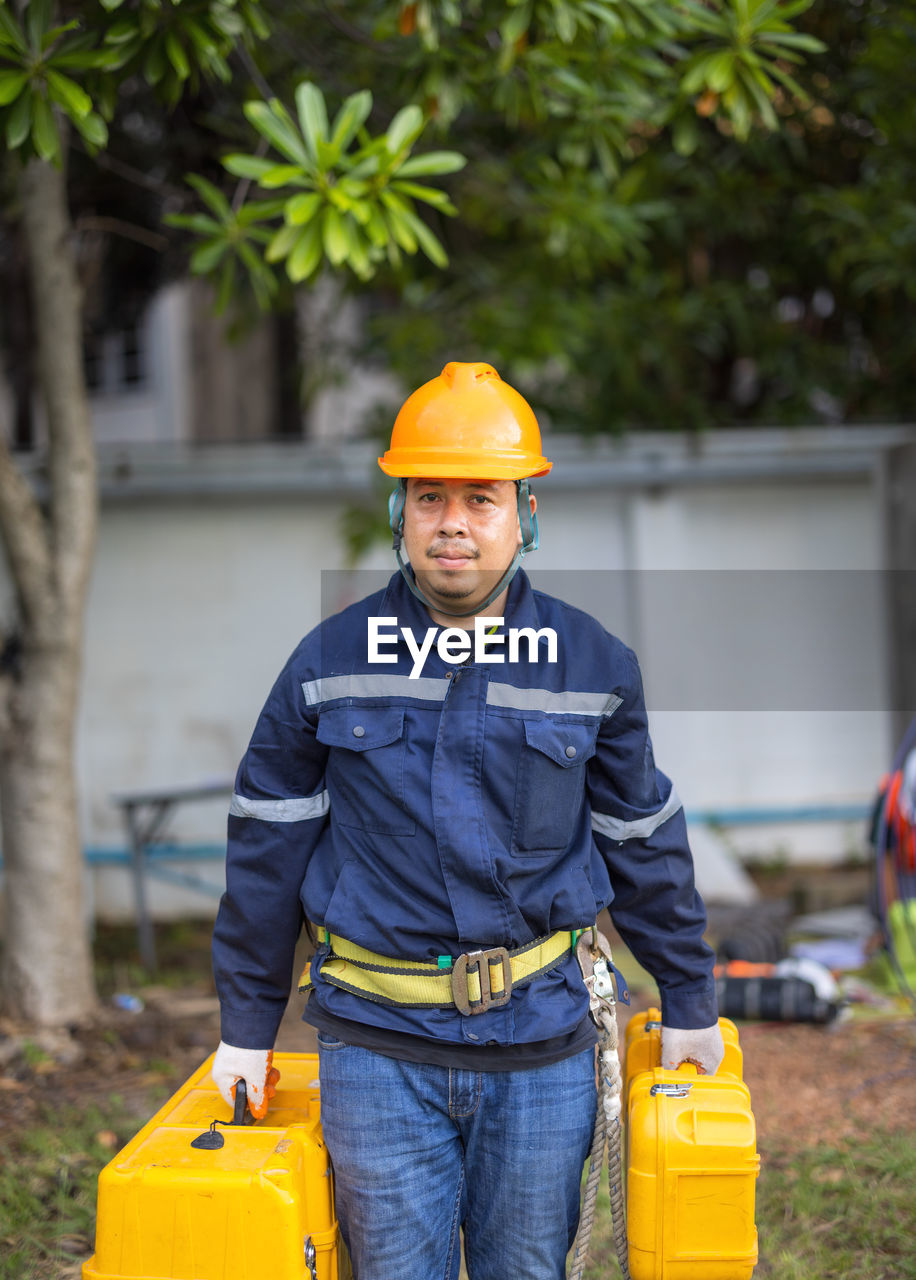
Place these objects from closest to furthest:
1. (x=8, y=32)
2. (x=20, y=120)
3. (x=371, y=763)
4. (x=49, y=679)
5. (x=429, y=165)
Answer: (x=371, y=763) → (x=8, y=32) → (x=20, y=120) → (x=429, y=165) → (x=49, y=679)

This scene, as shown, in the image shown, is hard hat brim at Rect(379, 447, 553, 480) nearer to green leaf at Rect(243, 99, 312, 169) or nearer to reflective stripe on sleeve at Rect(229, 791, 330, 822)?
reflective stripe on sleeve at Rect(229, 791, 330, 822)

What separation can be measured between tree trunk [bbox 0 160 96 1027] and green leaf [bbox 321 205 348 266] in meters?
1.82

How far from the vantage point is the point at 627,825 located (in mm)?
2189

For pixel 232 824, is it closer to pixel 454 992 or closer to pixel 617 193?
pixel 454 992

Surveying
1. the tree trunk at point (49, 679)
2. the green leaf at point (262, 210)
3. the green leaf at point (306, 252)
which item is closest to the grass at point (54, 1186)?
the tree trunk at point (49, 679)

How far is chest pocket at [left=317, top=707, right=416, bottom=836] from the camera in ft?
6.65

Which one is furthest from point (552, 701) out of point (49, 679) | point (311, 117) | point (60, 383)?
point (60, 383)

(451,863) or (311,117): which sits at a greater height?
(311,117)

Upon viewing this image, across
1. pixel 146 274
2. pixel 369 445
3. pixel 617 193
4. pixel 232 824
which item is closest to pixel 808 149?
pixel 617 193

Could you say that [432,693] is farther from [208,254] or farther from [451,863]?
[208,254]

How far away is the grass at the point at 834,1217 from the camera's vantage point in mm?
3080

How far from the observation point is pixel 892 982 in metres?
5.11

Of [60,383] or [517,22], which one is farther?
[60,383]

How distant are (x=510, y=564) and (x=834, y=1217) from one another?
2309 millimetres
